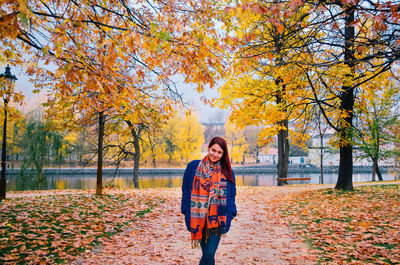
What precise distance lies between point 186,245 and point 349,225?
→ 3.63 metres

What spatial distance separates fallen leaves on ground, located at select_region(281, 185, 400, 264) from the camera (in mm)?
4605

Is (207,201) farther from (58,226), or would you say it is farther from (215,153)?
(58,226)

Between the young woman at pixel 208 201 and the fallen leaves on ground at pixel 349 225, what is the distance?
2272 mm

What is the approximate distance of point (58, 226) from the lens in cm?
584

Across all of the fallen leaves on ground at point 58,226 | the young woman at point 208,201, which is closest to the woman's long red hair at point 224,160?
the young woman at point 208,201

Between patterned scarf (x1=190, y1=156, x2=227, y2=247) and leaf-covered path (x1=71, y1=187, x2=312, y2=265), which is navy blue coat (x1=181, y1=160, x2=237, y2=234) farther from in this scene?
leaf-covered path (x1=71, y1=187, x2=312, y2=265)

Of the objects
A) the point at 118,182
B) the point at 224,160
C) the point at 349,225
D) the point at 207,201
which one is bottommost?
the point at 118,182

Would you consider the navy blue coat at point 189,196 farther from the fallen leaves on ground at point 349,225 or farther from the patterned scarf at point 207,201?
the fallen leaves on ground at point 349,225

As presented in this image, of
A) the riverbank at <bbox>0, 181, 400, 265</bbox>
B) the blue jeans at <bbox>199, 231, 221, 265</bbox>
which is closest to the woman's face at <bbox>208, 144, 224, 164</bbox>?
the blue jeans at <bbox>199, 231, 221, 265</bbox>

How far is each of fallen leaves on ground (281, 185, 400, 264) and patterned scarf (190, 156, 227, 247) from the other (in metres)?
2.34

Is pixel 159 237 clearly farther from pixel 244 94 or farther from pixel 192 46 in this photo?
pixel 244 94

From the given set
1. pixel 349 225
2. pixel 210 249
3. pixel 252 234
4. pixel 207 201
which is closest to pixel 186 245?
pixel 252 234

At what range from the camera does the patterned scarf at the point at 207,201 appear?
123 inches

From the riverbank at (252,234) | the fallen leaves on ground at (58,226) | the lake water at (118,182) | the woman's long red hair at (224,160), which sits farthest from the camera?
the lake water at (118,182)
